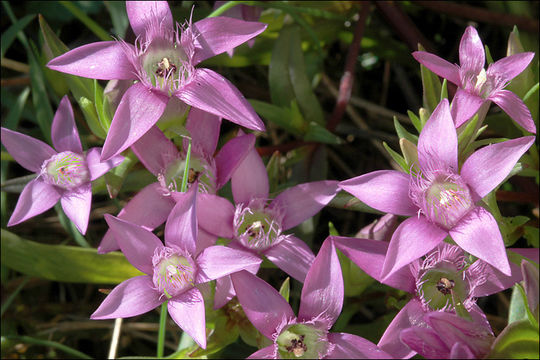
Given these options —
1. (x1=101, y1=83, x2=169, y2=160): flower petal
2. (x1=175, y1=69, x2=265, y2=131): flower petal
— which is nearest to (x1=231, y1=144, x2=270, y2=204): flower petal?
(x1=175, y1=69, x2=265, y2=131): flower petal

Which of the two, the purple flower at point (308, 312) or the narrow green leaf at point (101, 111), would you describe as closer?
the purple flower at point (308, 312)

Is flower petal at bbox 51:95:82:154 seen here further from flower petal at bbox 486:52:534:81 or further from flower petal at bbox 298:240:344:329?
flower petal at bbox 486:52:534:81

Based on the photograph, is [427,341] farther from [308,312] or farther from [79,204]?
[79,204]

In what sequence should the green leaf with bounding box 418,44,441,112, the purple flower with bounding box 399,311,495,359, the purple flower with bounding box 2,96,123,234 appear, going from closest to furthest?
the purple flower with bounding box 399,311,495,359
the purple flower with bounding box 2,96,123,234
the green leaf with bounding box 418,44,441,112

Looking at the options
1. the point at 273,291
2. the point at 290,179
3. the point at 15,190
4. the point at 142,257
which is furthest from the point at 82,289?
the point at 273,291

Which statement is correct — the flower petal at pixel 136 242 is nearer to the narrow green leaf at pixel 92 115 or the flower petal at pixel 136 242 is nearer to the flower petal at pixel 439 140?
the narrow green leaf at pixel 92 115

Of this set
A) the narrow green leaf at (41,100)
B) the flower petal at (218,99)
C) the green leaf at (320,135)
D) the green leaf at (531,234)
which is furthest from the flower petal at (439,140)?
the narrow green leaf at (41,100)
